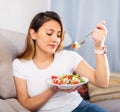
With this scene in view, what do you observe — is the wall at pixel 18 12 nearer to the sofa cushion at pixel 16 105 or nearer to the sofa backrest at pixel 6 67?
the sofa backrest at pixel 6 67

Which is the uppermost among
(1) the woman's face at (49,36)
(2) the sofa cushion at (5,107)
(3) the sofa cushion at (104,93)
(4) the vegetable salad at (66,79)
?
(1) the woman's face at (49,36)

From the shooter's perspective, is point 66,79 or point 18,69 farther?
point 18,69

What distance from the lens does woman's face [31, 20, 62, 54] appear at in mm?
1447

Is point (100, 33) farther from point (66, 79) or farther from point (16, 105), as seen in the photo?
point (16, 105)

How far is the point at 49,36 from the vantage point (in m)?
1.46

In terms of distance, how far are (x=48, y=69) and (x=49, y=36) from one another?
0.19m

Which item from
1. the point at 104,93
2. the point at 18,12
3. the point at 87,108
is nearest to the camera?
the point at 87,108

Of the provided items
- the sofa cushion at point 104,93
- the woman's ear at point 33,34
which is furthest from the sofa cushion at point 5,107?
the sofa cushion at point 104,93

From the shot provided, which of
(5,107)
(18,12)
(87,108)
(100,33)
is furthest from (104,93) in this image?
(18,12)

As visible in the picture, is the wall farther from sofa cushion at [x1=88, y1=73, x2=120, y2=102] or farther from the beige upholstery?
sofa cushion at [x1=88, y1=73, x2=120, y2=102]

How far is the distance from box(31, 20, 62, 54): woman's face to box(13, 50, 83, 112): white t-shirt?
10 cm

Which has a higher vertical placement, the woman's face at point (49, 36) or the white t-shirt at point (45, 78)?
the woman's face at point (49, 36)

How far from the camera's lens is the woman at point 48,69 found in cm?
140

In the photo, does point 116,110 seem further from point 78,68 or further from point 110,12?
point 110,12
